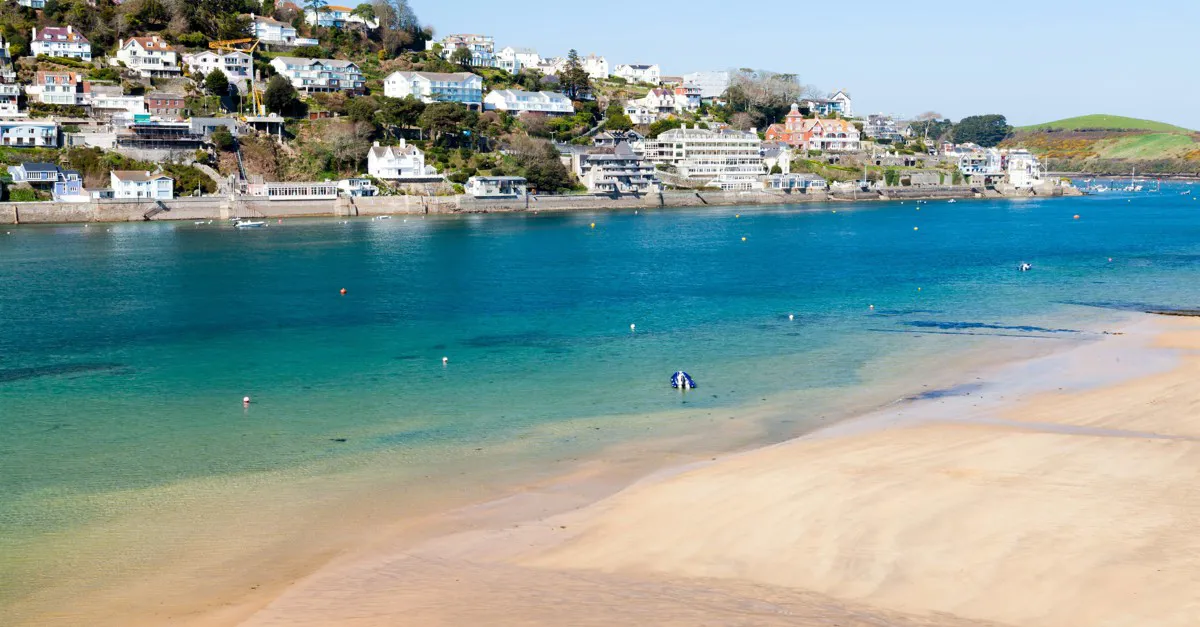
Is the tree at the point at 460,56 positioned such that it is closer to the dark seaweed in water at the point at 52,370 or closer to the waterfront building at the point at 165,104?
the waterfront building at the point at 165,104

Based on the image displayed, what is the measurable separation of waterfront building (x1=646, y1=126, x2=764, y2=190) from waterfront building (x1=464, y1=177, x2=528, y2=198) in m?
22.2

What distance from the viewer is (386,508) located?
1454cm

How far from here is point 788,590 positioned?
10938mm

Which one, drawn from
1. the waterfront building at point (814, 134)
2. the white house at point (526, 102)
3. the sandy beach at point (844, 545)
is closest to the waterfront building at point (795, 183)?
the waterfront building at point (814, 134)

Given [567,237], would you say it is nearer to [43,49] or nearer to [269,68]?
[269,68]

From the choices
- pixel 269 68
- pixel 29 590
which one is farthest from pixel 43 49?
pixel 29 590

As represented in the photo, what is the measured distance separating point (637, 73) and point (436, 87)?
1912 inches

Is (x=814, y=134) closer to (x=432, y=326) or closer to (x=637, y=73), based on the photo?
(x=637, y=73)

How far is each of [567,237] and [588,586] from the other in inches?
2126

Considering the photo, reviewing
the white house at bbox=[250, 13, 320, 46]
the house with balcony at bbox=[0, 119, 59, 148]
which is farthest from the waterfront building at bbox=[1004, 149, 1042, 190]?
the house with balcony at bbox=[0, 119, 59, 148]

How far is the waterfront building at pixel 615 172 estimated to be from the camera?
303ft

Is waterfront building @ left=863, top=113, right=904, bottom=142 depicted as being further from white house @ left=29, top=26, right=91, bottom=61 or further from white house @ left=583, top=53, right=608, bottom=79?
white house @ left=29, top=26, right=91, bottom=61

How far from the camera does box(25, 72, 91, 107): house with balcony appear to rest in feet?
261

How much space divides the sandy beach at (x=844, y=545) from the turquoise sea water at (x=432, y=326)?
15.9 feet
